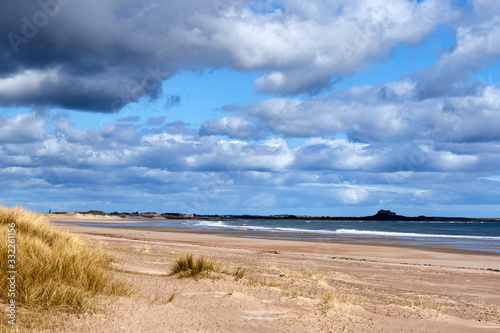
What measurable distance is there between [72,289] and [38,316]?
2.72 feet

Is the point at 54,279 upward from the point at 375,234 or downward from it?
upward

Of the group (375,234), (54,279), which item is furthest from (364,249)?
(375,234)

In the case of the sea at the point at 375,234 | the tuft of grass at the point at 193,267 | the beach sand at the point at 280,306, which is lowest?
the sea at the point at 375,234

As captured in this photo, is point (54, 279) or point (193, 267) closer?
point (54, 279)

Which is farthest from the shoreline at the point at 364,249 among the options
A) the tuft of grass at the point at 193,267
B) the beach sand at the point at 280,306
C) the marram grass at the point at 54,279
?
the marram grass at the point at 54,279

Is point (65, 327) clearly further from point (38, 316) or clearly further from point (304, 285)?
point (304, 285)

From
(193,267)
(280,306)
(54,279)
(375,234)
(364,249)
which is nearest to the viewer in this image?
(54,279)

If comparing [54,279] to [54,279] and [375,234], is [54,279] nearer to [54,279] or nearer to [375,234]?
[54,279]

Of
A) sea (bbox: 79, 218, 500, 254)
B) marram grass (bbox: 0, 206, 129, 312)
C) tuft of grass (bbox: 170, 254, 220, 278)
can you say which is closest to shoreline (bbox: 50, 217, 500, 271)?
sea (bbox: 79, 218, 500, 254)

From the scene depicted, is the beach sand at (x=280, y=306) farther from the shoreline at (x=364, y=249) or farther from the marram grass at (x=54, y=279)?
the shoreline at (x=364, y=249)

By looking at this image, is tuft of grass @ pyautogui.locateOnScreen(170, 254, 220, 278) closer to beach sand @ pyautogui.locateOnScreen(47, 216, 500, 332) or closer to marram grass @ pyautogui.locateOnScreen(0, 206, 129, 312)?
beach sand @ pyautogui.locateOnScreen(47, 216, 500, 332)

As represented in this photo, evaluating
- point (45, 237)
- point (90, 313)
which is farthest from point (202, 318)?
point (45, 237)

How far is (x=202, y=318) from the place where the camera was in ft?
25.5

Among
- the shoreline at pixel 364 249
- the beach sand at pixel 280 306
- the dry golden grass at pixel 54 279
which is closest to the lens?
the dry golden grass at pixel 54 279
